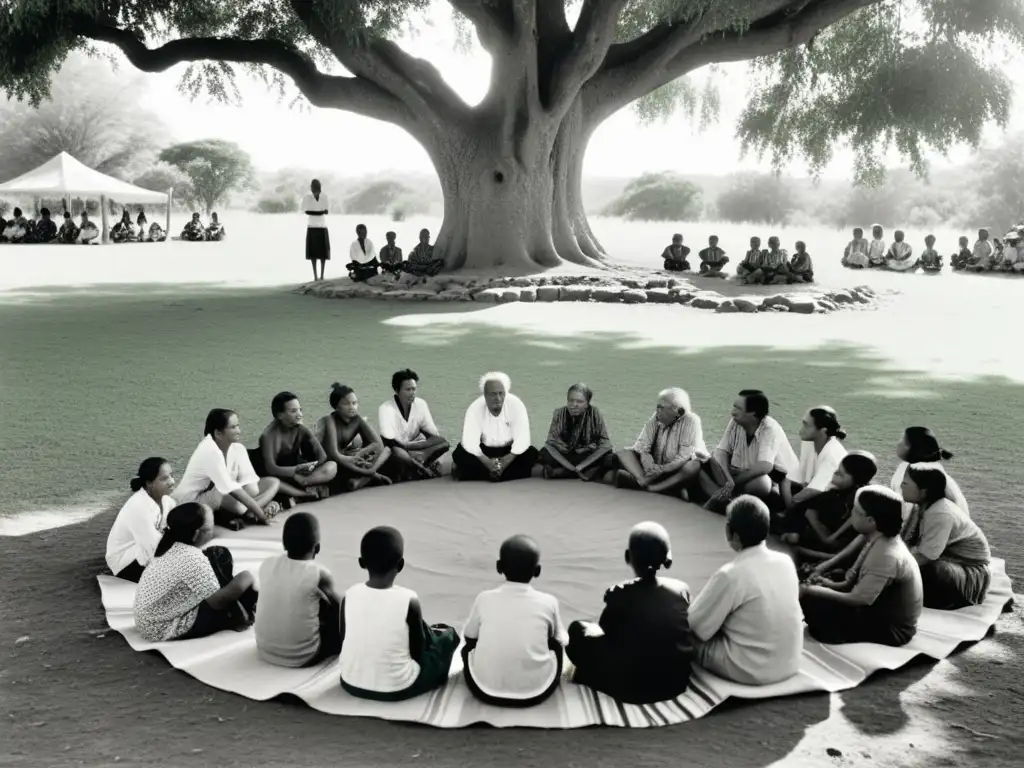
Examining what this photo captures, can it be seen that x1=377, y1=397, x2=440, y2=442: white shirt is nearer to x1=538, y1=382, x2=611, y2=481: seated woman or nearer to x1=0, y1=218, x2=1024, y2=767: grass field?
x1=538, y1=382, x2=611, y2=481: seated woman

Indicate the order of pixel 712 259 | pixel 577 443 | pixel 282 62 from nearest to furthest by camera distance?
1. pixel 577 443
2. pixel 282 62
3. pixel 712 259

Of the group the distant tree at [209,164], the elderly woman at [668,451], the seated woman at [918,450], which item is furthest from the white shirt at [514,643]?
the distant tree at [209,164]

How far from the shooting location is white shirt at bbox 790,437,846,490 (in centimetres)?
565

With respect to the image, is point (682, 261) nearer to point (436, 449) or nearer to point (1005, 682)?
point (436, 449)

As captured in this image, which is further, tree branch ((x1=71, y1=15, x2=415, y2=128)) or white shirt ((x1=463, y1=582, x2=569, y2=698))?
tree branch ((x1=71, y1=15, x2=415, y2=128))

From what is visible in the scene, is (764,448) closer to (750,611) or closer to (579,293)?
(750,611)

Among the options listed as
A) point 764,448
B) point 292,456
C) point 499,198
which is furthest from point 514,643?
point 499,198

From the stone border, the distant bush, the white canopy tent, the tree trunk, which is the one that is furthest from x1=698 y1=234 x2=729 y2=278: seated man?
the distant bush

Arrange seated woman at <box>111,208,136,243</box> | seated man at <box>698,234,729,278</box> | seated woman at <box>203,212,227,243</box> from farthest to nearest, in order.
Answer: seated woman at <box>203,212,227,243</box> < seated woman at <box>111,208,136,243</box> < seated man at <box>698,234,729,278</box>

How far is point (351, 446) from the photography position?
6.75 m

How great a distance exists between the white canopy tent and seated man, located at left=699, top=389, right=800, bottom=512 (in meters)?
29.1

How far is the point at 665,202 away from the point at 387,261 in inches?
1997

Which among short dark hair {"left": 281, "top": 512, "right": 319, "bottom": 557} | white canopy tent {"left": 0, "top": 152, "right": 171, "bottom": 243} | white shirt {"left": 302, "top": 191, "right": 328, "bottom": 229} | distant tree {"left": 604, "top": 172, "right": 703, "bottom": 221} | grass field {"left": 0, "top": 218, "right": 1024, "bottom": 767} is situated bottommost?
grass field {"left": 0, "top": 218, "right": 1024, "bottom": 767}

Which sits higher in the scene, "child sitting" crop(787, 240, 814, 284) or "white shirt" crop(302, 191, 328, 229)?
"white shirt" crop(302, 191, 328, 229)
